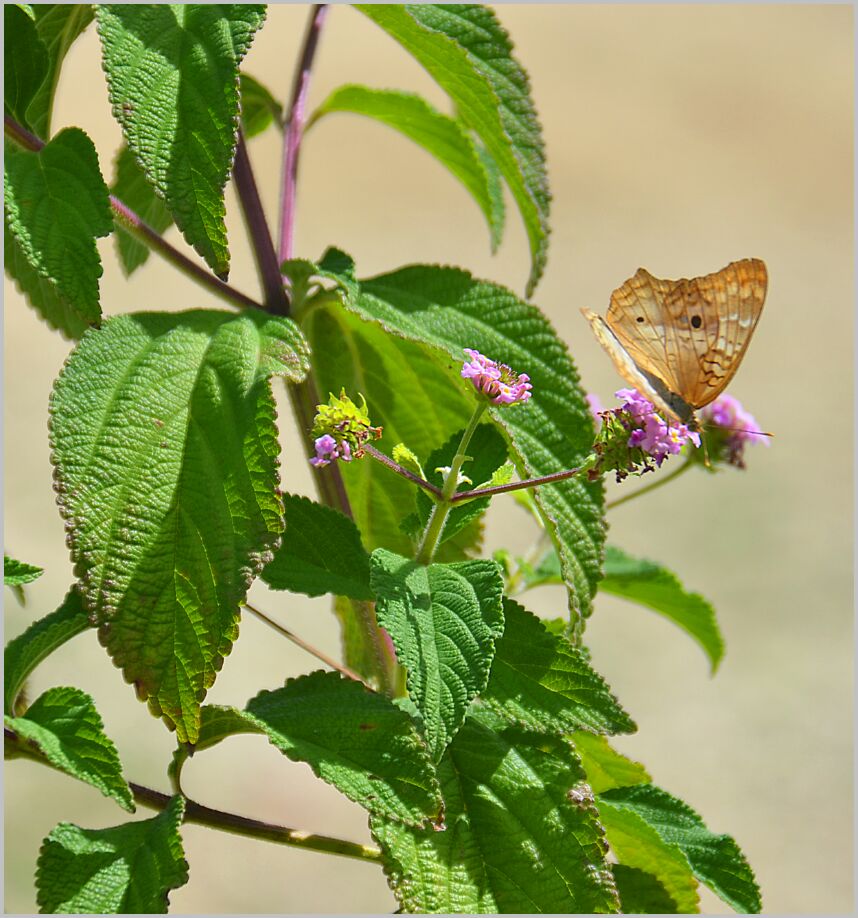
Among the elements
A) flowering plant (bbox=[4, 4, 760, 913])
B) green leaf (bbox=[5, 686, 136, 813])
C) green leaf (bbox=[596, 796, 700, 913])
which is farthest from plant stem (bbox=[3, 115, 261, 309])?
green leaf (bbox=[596, 796, 700, 913])

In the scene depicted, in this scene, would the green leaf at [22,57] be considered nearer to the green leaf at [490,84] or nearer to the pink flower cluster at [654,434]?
the green leaf at [490,84]

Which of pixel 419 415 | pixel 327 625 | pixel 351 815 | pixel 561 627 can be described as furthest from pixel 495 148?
pixel 327 625

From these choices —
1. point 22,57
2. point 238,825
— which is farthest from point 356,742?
point 22,57

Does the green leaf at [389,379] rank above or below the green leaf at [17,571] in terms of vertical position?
above

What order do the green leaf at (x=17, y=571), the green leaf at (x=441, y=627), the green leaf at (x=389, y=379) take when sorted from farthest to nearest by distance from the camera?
1. the green leaf at (x=389, y=379)
2. the green leaf at (x=17, y=571)
3. the green leaf at (x=441, y=627)

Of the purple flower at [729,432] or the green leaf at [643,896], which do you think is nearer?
the green leaf at [643,896]

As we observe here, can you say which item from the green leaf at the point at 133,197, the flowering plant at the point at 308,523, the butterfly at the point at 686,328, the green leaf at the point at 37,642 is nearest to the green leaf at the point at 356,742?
the flowering plant at the point at 308,523

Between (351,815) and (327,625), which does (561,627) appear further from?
(327,625)
